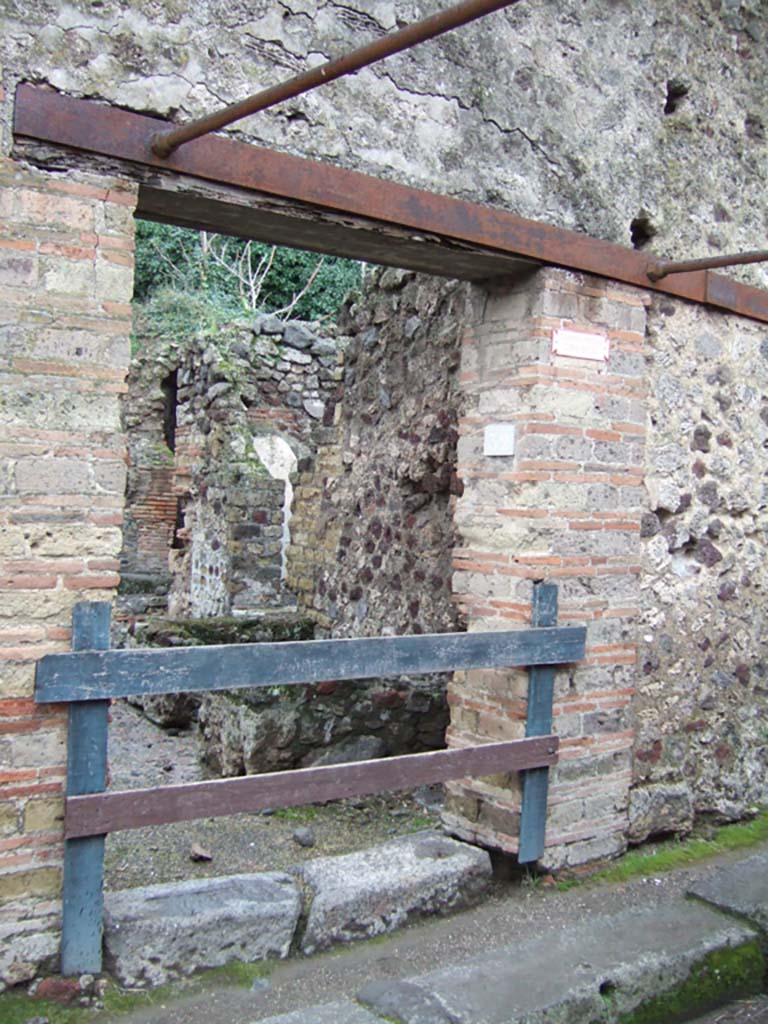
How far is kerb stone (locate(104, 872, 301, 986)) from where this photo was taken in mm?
3484

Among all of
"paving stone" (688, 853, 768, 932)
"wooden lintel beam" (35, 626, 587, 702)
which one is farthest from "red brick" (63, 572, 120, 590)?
"paving stone" (688, 853, 768, 932)

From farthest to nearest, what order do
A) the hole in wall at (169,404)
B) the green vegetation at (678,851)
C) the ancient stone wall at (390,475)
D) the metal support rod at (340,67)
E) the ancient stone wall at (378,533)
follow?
the hole in wall at (169,404) → the ancient stone wall at (390,475) → the ancient stone wall at (378,533) → the green vegetation at (678,851) → the metal support rod at (340,67)

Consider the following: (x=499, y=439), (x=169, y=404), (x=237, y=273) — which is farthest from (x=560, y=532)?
(x=237, y=273)

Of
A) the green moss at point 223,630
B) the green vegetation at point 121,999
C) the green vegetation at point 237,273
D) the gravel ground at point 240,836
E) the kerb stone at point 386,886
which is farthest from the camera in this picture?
the green vegetation at point 237,273

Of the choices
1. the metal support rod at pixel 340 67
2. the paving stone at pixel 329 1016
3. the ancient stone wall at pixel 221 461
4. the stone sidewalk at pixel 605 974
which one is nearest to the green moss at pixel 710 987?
the stone sidewalk at pixel 605 974

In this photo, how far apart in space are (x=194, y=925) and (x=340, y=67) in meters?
2.87

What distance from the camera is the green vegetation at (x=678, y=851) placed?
186 inches

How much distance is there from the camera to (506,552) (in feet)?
15.0

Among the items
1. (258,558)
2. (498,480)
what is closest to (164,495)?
(258,558)

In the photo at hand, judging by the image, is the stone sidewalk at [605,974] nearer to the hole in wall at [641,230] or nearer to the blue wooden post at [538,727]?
the blue wooden post at [538,727]

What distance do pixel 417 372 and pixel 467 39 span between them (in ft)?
7.73

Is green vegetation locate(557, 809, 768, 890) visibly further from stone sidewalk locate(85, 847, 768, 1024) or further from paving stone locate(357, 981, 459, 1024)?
paving stone locate(357, 981, 459, 1024)

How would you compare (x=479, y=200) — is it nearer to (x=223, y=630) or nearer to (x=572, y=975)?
(x=572, y=975)

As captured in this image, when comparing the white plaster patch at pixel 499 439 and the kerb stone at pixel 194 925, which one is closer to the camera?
the kerb stone at pixel 194 925
